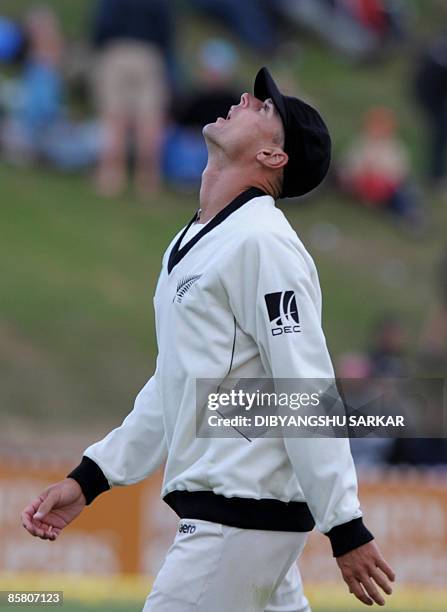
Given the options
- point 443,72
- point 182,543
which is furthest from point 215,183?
point 443,72

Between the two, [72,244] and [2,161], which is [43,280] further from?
[2,161]

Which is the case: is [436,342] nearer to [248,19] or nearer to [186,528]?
[248,19]

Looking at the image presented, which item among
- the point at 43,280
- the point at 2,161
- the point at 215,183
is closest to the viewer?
the point at 215,183

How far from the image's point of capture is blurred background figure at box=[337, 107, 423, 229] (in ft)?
60.7

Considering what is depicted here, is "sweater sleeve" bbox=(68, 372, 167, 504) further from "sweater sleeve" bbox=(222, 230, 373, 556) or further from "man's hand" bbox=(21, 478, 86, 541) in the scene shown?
"sweater sleeve" bbox=(222, 230, 373, 556)

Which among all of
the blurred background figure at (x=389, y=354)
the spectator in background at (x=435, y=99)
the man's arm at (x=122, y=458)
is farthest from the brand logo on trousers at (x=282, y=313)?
the spectator in background at (x=435, y=99)

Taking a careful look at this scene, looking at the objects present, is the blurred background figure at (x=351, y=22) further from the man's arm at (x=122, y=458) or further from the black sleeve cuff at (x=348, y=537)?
the black sleeve cuff at (x=348, y=537)

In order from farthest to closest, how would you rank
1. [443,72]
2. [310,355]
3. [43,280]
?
[443,72] < [43,280] < [310,355]

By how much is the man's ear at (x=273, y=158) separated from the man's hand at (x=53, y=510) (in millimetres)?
1147

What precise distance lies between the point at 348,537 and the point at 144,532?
6.18 metres

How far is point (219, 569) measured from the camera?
401 centimetres

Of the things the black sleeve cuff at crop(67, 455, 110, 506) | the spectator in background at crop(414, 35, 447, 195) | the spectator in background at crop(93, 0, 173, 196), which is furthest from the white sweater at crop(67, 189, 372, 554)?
the spectator in background at crop(414, 35, 447, 195)

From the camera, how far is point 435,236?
20156mm

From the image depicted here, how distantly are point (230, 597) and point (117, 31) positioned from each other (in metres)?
13.5
